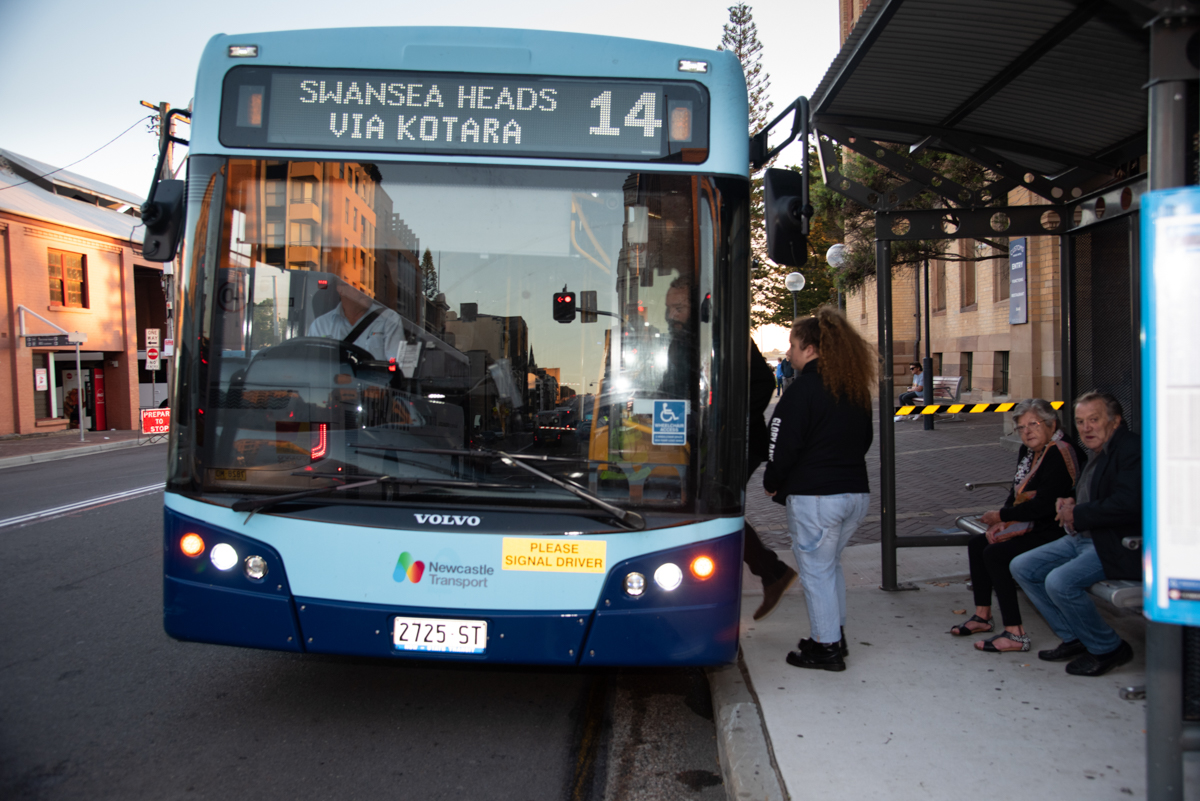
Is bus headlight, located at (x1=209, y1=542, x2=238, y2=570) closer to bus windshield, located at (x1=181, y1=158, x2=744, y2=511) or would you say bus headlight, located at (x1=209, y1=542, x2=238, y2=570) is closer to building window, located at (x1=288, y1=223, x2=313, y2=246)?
bus windshield, located at (x1=181, y1=158, x2=744, y2=511)

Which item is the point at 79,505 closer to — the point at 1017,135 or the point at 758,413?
the point at 758,413

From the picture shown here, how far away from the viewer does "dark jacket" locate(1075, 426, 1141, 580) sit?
4047mm

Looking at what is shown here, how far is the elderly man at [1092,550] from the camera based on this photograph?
161 inches

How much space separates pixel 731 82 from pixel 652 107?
378mm

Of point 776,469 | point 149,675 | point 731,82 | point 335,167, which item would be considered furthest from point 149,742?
point 731,82

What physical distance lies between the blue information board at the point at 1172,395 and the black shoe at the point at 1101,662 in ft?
7.47

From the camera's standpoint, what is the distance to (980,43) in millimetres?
5066

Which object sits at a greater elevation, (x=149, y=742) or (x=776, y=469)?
(x=776, y=469)

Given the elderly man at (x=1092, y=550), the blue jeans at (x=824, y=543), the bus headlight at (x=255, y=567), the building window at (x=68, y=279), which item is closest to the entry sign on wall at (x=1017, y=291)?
the elderly man at (x=1092, y=550)

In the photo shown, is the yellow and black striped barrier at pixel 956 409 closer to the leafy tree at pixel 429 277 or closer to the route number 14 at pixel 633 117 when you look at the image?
the route number 14 at pixel 633 117

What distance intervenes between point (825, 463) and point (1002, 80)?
284 cm

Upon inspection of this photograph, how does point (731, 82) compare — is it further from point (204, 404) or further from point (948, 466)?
point (948, 466)

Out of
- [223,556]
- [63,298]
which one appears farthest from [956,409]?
[63,298]

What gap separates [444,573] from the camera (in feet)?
12.1
